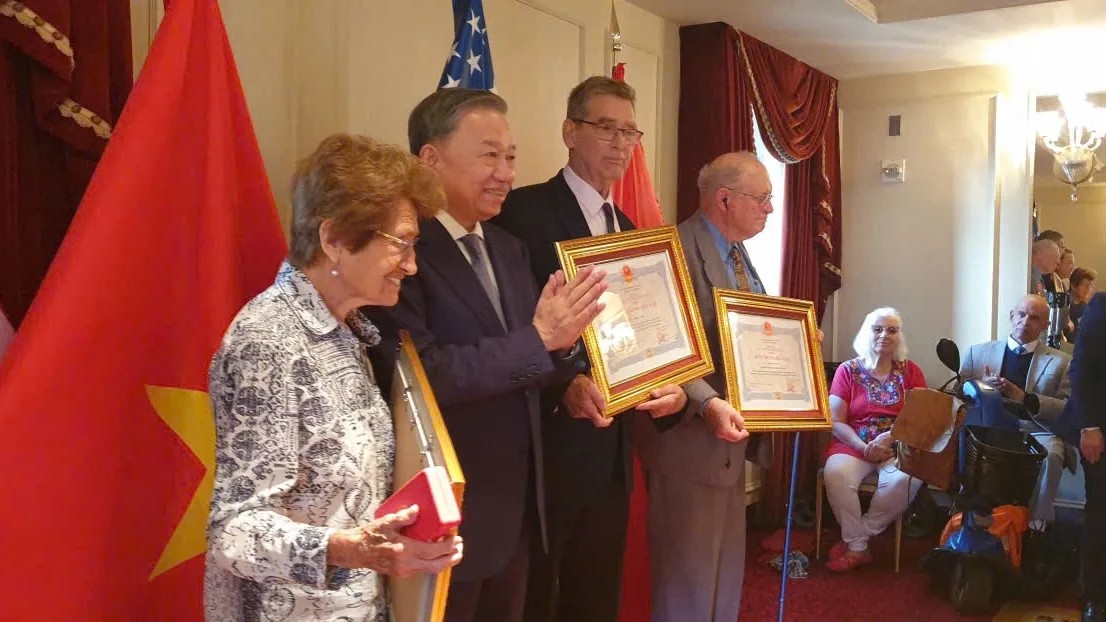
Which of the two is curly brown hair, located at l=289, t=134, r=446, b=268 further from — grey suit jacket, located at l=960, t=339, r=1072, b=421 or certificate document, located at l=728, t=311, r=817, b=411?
grey suit jacket, located at l=960, t=339, r=1072, b=421

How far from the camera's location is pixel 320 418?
128 centimetres

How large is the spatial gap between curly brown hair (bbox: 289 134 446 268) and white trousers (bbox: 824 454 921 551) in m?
3.66

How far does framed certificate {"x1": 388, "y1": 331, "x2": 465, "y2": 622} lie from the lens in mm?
1305

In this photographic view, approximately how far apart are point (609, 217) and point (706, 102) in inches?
95.0

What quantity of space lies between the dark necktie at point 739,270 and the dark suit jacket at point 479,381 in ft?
2.97

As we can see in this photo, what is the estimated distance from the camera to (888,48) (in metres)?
5.15

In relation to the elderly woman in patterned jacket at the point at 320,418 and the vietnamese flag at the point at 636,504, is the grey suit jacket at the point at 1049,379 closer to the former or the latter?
the vietnamese flag at the point at 636,504

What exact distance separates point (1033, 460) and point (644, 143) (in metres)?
2.19

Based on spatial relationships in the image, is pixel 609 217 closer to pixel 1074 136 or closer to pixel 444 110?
pixel 444 110

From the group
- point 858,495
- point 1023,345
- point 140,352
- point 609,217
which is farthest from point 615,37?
point 1023,345

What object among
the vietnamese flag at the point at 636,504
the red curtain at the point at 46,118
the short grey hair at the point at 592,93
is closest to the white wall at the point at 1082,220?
the vietnamese flag at the point at 636,504

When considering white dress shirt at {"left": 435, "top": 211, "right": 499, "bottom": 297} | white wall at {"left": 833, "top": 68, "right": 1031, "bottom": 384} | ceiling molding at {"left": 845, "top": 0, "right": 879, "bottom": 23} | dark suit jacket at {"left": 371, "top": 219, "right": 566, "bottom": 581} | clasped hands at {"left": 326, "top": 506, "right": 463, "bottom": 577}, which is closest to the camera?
clasped hands at {"left": 326, "top": 506, "right": 463, "bottom": 577}

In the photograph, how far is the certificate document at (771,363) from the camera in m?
2.42

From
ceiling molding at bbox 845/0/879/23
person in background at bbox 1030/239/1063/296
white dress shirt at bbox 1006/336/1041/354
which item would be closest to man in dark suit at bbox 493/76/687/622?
ceiling molding at bbox 845/0/879/23
